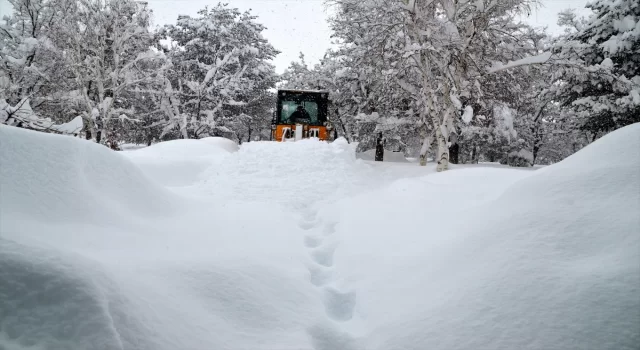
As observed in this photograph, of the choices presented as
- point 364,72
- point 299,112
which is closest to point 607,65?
point 364,72

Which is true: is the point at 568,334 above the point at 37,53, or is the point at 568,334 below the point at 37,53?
below

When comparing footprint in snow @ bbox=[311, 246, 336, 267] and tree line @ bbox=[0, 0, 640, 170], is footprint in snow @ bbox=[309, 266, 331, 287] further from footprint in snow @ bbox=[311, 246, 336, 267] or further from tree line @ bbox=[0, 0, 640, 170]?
tree line @ bbox=[0, 0, 640, 170]

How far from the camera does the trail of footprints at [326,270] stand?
3.41 meters

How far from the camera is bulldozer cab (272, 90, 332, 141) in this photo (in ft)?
52.1

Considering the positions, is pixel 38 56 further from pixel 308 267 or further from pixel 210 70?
pixel 308 267

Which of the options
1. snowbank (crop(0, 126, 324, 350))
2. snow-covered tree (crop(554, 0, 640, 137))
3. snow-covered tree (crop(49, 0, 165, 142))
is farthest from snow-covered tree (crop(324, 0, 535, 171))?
snow-covered tree (crop(49, 0, 165, 142))

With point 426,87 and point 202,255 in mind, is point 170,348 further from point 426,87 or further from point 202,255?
point 426,87

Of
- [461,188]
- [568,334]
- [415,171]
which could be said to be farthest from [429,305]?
[415,171]

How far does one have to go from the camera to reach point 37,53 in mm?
16125

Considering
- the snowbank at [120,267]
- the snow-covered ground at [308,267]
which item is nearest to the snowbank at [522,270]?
the snow-covered ground at [308,267]

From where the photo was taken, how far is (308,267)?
429 cm

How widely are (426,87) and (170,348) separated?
11.2 metres

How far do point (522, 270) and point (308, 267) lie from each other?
239 centimetres

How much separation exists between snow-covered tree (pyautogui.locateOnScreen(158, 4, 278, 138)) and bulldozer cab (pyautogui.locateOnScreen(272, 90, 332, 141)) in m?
10.1
